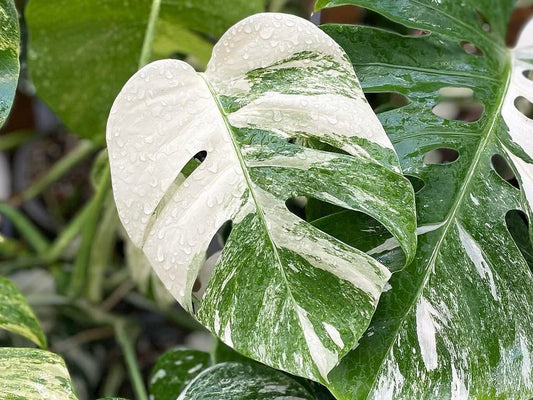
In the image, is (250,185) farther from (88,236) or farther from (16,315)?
(88,236)

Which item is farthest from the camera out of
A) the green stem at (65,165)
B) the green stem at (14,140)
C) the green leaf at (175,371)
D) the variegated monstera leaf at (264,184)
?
the green stem at (14,140)

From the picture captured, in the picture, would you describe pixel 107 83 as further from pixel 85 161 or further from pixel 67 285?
pixel 85 161

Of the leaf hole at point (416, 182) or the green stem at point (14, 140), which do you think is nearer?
the leaf hole at point (416, 182)

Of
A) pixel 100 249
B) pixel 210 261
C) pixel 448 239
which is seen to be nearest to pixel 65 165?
pixel 100 249

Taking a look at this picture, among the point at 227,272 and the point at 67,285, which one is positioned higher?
the point at 227,272

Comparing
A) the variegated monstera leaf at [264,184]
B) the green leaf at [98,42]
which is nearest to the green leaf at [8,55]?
the variegated monstera leaf at [264,184]

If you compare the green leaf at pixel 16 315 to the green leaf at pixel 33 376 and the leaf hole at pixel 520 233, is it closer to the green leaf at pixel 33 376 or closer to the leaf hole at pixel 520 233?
the green leaf at pixel 33 376

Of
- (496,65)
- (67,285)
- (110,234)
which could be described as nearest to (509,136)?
(496,65)

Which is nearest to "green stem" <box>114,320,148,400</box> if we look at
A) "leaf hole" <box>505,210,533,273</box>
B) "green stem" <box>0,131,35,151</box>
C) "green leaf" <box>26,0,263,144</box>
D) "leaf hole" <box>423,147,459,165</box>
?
"green leaf" <box>26,0,263,144</box>
